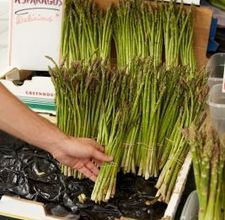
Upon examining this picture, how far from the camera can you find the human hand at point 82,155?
1.66 m

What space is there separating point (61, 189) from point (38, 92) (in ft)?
2.23

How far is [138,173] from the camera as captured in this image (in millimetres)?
1864

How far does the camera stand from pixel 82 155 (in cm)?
167

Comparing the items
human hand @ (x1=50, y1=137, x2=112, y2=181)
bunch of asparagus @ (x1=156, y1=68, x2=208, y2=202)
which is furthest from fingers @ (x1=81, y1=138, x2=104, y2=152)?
bunch of asparagus @ (x1=156, y1=68, x2=208, y2=202)

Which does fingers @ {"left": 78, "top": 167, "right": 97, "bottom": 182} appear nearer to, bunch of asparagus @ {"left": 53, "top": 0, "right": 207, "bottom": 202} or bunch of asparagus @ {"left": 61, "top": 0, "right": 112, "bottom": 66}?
bunch of asparagus @ {"left": 53, "top": 0, "right": 207, "bottom": 202}

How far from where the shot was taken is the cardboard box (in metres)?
2.29

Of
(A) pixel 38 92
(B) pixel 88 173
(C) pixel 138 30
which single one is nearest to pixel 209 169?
(B) pixel 88 173

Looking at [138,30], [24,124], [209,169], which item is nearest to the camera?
[209,169]

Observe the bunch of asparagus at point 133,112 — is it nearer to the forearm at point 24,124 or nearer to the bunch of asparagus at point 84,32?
the forearm at point 24,124

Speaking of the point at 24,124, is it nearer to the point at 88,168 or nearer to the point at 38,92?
the point at 88,168

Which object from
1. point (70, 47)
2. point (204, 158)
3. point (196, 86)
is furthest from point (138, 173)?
point (70, 47)

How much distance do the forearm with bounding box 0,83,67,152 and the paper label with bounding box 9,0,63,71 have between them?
80cm

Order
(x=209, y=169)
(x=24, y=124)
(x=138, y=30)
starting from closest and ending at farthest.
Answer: (x=209, y=169)
(x=24, y=124)
(x=138, y=30)

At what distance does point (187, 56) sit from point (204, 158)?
40.0 inches
